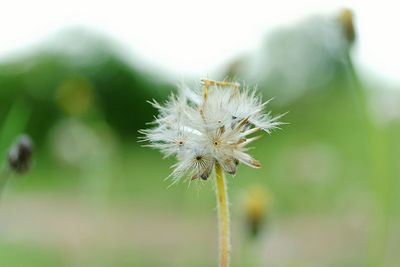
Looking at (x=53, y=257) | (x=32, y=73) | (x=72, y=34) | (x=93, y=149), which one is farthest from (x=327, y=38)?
(x=72, y=34)

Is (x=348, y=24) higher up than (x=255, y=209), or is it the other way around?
(x=348, y=24)

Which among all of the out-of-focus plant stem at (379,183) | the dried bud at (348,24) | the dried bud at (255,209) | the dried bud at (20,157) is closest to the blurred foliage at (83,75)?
the dried bud at (255,209)

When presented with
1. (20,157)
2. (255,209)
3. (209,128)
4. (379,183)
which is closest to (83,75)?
(255,209)

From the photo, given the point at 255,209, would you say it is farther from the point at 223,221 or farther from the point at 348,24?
the point at 223,221

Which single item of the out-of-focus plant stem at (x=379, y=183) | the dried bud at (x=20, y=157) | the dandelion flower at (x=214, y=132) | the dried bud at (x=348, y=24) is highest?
the dried bud at (x=348, y=24)

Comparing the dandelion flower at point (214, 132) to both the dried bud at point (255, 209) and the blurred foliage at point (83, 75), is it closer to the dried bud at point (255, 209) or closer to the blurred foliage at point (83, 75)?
the dried bud at point (255, 209)

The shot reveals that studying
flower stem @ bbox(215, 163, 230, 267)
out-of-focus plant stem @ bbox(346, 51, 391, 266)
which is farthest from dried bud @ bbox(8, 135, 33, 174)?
out-of-focus plant stem @ bbox(346, 51, 391, 266)

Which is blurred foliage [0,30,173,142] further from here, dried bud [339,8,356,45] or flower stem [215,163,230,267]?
flower stem [215,163,230,267]

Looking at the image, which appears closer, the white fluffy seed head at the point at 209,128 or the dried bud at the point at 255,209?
the white fluffy seed head at the point at 209,128
